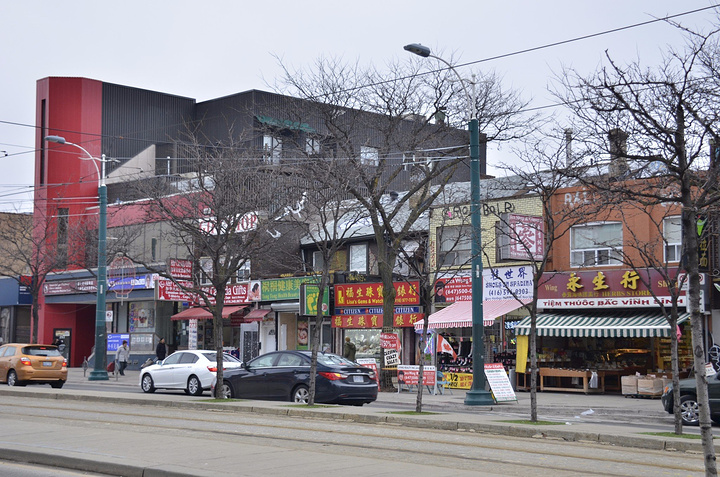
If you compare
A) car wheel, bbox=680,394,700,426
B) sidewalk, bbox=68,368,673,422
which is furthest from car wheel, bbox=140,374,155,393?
car wheel, bbox=680,394,700,426

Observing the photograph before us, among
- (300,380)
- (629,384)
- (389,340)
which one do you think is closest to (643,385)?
(629,384)

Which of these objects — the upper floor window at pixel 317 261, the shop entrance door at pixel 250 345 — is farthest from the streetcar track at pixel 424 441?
the shop entrance door at pixel 250 345

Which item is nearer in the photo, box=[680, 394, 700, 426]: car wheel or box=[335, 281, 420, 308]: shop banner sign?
box=[680, 394, 700, 426]: car wheel

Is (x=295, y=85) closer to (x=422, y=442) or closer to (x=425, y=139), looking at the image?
(x=425, y=139)

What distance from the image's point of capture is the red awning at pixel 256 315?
1495 inches

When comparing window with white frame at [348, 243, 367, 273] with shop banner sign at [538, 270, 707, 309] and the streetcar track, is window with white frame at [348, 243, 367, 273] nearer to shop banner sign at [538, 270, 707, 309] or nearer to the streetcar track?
shop banner sign at [538, 270, 707, 309]

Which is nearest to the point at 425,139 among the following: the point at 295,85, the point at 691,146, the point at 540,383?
the point at 295,85

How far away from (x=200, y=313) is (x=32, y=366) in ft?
40.0

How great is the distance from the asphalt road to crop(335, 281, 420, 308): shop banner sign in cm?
1582

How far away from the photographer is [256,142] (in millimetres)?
50688

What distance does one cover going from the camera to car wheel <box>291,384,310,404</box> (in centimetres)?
2175

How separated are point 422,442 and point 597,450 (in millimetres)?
2736

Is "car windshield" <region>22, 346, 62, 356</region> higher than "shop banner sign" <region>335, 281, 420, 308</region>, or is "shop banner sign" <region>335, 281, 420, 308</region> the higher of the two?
"shop banner sign" <region>335, 281, 420, 308</region>

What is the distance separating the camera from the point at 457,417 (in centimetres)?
1759
